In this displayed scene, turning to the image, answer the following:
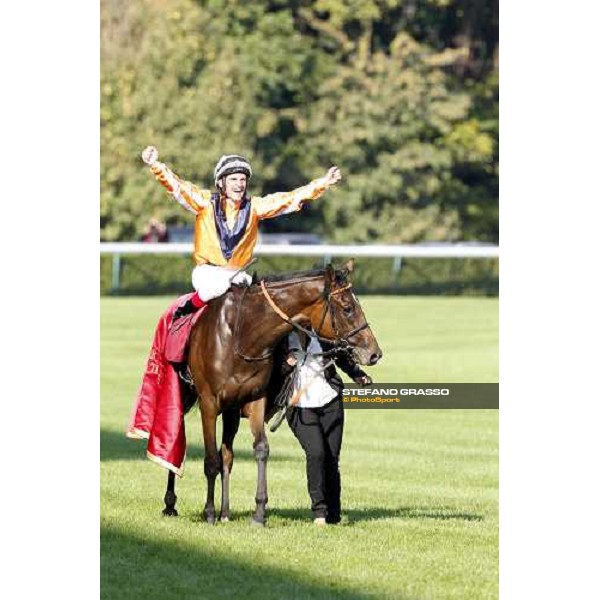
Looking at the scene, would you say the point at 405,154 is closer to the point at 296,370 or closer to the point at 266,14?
the point at 266,14

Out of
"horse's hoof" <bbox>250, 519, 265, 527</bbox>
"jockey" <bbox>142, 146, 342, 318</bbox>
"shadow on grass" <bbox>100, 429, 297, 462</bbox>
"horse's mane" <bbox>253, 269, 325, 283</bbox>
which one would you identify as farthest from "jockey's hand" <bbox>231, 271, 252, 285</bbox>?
"shadow on grass" <bbox>100, 429, 297, 462</bbox>

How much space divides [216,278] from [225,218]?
0.34 metres

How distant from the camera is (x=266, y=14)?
38062mm

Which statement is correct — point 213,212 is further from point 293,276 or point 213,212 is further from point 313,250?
point 313,250

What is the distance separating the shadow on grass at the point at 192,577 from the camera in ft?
25.4

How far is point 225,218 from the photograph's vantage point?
30.4 feet

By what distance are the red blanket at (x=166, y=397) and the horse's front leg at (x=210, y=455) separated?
23 cm

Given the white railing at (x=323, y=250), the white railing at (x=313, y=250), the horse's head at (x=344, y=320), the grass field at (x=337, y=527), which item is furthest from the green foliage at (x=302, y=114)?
the horse's head at (x=344, y=320)

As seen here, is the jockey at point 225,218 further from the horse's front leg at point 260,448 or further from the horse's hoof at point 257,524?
the horse's hoof at point 257,524

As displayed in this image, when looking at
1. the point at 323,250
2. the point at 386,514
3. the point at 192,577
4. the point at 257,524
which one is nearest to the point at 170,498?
the point at 257,524
